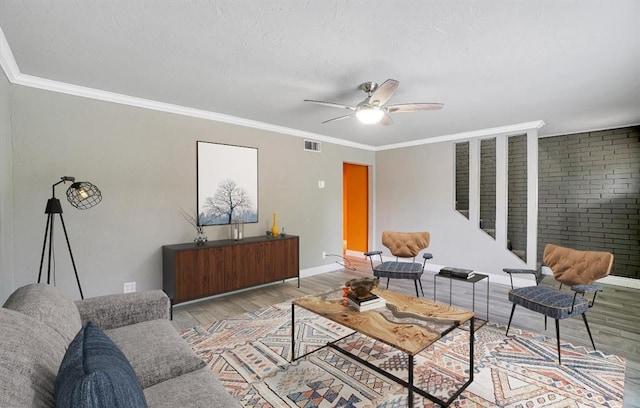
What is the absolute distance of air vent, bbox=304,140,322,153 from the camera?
5.32m

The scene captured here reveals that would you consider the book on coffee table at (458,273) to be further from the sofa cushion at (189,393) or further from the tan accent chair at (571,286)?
the sofa cushion at (189,393)

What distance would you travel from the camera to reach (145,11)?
1.93 meters

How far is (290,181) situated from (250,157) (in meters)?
0.85

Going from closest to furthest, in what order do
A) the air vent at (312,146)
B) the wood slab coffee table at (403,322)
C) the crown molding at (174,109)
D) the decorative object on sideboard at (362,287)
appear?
the wood slab coffee table at (403,322)
the decorative object on sideboard at (362,287)
the crown molding at (174,109)
the air vent at (312,146)

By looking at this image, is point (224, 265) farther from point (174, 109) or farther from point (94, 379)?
point (94, 379)

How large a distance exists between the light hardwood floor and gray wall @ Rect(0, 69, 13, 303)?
1488 millimetres

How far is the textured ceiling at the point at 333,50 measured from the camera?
192 cm

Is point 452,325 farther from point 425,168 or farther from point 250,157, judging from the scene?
point 425,168

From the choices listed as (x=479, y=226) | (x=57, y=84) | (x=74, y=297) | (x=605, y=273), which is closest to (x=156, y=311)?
(x=74, y=297)

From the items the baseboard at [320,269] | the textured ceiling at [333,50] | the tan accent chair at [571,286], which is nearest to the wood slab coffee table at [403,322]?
the tan accent chair at [571,286]

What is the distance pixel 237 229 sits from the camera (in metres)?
4.21

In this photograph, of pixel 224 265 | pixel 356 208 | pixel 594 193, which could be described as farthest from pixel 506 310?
pixel 356 208

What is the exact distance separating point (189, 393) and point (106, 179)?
9.62ft

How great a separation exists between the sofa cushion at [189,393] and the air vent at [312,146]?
14.0 feet
